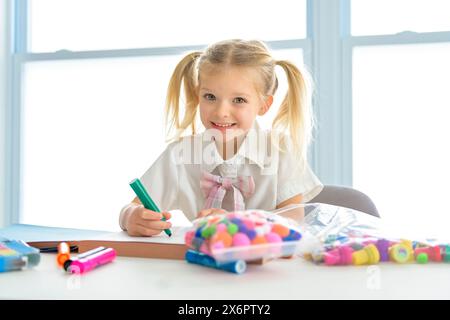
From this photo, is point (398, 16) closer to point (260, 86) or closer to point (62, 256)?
point (260, 86)

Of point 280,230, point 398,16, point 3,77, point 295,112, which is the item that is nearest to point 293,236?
point 280,230

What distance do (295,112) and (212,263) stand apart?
0.67m

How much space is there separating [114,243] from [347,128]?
150 cm

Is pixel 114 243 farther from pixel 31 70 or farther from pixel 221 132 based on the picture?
pixel 31 70

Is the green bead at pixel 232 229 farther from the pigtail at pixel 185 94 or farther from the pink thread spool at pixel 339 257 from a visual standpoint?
the pigtail at pixel 185 94

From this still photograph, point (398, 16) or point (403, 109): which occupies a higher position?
point (398, 16)

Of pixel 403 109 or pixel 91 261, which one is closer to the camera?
pixel 91 261

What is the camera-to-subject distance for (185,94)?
1.21 meters

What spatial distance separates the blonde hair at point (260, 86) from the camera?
109 centimetres

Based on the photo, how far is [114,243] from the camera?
0.67 m

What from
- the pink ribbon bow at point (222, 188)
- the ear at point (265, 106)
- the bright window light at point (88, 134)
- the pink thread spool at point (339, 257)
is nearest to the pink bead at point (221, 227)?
the pink thread spool at point (339, 257)

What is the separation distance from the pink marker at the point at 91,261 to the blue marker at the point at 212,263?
90 millimetres

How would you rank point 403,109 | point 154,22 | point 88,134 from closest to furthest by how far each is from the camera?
1. point 403,109
2. point 154,22
3. point 88,134
